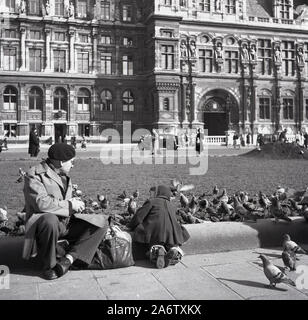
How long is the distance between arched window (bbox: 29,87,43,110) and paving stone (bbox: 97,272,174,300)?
1339 inches

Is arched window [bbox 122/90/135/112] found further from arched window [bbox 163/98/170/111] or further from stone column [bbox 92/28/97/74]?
arched window [bbox 163/98/170/111]

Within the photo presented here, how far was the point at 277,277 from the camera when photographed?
428cm

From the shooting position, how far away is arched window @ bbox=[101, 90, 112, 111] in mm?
38094

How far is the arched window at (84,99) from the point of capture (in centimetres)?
3762

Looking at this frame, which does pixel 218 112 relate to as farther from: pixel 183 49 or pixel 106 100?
pixel 106 100

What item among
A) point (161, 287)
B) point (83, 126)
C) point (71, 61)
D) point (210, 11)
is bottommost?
point (161, 287)

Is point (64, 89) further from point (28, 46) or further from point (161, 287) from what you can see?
point (161, 287)

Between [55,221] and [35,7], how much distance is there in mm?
36268

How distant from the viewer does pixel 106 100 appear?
126ft

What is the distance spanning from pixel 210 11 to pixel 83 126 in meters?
16.2

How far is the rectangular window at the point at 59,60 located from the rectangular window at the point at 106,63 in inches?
141

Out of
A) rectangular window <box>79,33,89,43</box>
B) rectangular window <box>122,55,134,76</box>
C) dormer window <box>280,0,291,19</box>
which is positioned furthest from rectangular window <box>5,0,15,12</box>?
dormer window <box>280,0,291,19</box>

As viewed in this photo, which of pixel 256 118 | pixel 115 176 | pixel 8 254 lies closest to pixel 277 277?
pixel 8 254

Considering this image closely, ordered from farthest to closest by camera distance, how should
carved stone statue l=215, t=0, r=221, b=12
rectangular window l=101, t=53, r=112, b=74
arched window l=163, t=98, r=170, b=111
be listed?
carved stone statue l=215, t=0, r=221, b=12
rectangular window l=101, t=53, r=112, b=74
arched window l=163, t=98, r=170, b=111
